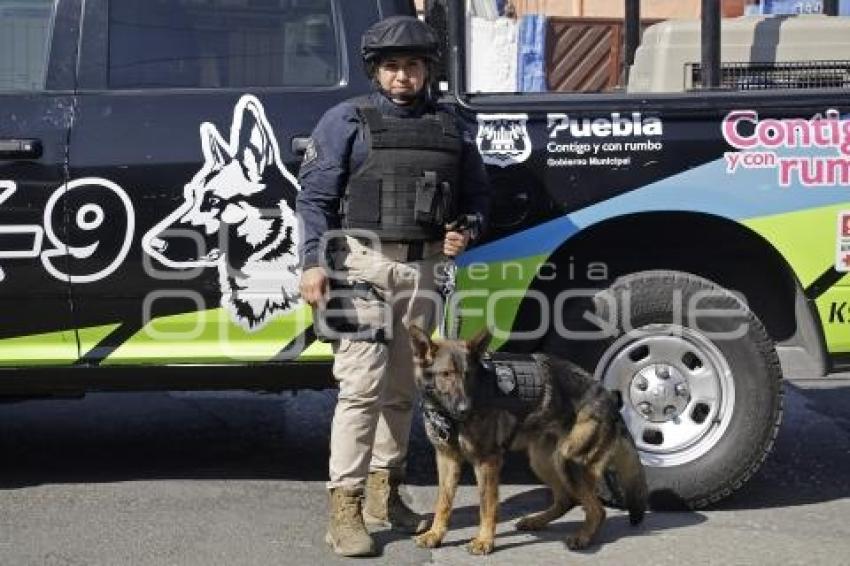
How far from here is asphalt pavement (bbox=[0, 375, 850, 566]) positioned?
14.6ft

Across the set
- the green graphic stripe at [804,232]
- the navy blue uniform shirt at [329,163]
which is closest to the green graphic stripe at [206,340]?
the navy blue uniform shirt at [329,163]

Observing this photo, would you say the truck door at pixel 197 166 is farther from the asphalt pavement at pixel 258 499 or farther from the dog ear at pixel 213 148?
the asphalt pavement at pixel 258 499

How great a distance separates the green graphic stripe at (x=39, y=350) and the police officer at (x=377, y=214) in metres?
0.92

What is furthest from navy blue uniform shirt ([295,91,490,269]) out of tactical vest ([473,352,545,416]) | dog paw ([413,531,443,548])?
dog paw ([413,531,443,548])

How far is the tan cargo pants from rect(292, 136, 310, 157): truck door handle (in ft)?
1.27

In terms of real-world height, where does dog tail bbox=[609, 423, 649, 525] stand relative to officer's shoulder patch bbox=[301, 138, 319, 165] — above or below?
below

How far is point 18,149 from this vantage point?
4492mm

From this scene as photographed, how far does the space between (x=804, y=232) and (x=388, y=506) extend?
1733 millimetres

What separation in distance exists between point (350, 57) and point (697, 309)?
4.94ft

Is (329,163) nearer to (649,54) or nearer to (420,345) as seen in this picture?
(420,345)

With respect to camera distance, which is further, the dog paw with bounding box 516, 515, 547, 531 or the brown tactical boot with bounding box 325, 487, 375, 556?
the dog paw with bounding box 516, 515, 547, 531

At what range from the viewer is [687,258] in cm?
503

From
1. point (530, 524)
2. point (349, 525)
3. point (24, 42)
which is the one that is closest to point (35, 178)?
point (24, 42)

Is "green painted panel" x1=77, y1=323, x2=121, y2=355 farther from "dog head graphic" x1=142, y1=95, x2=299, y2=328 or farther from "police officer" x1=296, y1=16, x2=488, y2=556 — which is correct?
"police officer" x1=296, y1=16, x2=488, y2=556
